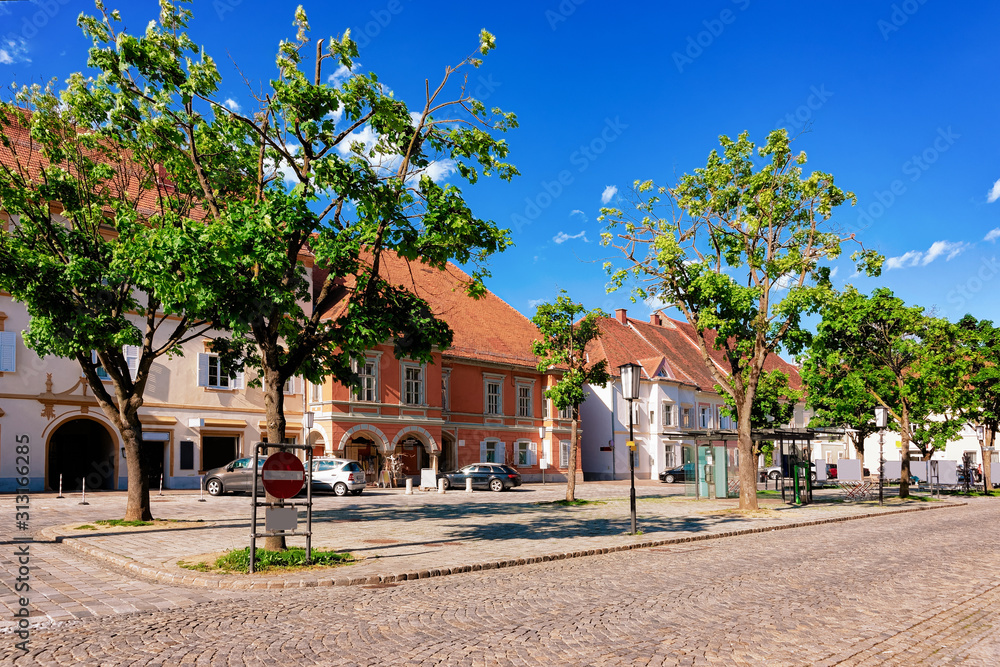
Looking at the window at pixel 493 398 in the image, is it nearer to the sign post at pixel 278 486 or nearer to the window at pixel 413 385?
the window at pixel 413 385

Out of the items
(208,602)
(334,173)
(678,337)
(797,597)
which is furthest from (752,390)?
(678,337)

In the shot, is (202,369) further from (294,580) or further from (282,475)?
(294,580)

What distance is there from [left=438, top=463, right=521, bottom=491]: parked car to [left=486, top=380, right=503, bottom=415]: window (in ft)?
26.7

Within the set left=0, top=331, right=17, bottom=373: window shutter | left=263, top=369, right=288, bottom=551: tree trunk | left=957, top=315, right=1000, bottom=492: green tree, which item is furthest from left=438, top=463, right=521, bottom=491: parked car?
left=263, top=369, right=288, bottom=551: tree trunk

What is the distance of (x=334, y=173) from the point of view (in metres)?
11.7

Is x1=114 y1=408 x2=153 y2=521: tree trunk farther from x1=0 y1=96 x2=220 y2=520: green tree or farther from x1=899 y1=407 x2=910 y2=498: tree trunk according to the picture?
x1=899 y1=407 x2=910 y2=498: tree trunk

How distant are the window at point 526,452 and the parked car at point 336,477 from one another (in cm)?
1754

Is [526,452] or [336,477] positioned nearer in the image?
[336,477]

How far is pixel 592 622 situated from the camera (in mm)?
8172

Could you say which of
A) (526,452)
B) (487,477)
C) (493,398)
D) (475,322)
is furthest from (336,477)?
(475,322)

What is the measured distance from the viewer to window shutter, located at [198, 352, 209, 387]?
3578 cm

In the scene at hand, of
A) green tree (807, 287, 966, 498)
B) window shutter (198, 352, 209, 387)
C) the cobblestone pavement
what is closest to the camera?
the cobblestone pavement

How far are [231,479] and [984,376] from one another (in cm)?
3516

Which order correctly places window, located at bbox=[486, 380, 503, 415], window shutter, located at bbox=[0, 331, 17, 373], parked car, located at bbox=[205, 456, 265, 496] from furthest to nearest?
window, located at bbox=[486, 380, 503, 415]
parked car, located at bbox=[205, 456, 265, 496]
window shutter, located at bbox=[0, 331, 17, 373]
